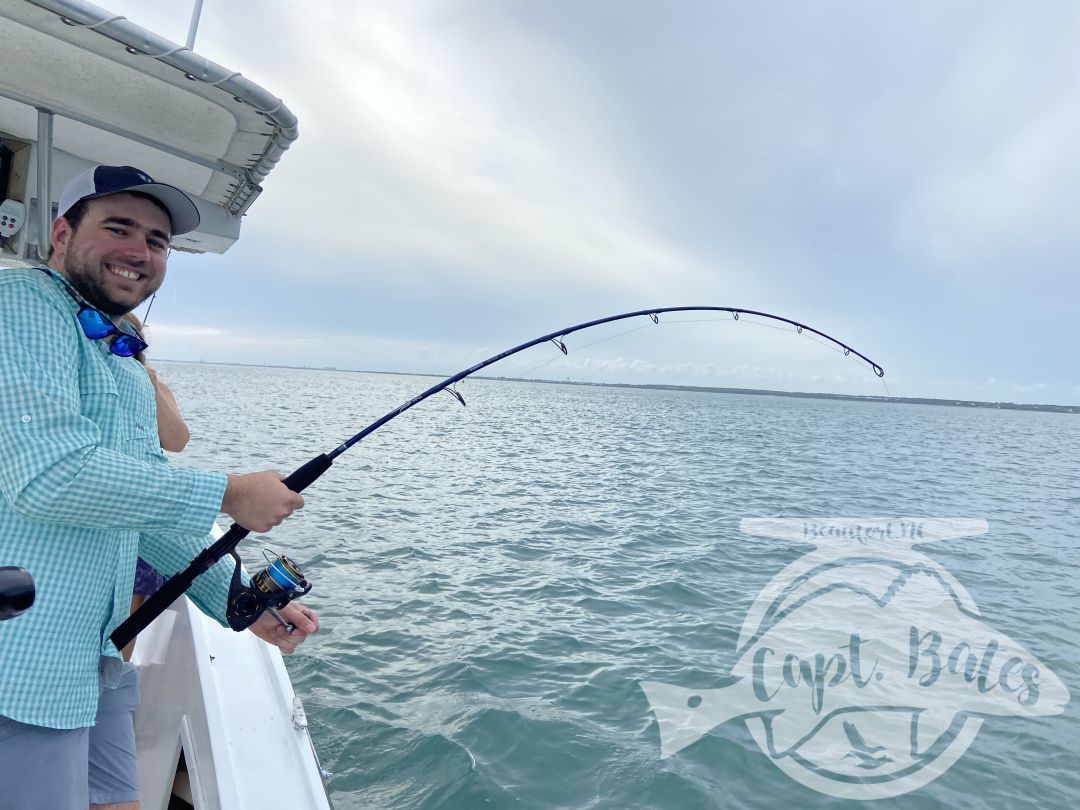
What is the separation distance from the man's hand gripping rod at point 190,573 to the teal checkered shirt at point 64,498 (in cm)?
14

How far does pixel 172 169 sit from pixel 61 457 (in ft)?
8.58

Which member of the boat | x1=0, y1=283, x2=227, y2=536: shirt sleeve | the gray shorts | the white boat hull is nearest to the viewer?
x1=0, y1=283, x2=227, y2=536: shirt sleeve

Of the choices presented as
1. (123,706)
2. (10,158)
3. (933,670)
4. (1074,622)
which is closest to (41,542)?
(123,706)

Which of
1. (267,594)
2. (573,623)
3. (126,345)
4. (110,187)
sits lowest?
(573,623)

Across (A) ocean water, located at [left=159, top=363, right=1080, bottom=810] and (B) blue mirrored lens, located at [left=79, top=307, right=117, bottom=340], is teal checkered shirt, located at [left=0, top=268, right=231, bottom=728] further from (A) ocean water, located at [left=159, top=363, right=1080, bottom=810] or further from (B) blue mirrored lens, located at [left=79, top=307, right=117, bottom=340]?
(A) ocean water, located at [left=159, top=363, right=1080, bottom=810]

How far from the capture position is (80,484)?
136 cm

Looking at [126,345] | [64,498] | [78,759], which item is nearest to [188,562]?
[78,759]

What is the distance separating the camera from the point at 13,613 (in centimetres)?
109

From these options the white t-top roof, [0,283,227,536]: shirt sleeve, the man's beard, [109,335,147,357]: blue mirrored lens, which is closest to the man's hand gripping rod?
[0,283,227,536]: shirt sleeve

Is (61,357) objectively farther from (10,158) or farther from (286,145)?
(10,158)

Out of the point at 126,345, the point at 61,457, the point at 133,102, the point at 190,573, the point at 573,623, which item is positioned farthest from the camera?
the point at 573,623

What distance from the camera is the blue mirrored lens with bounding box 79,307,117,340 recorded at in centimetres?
158

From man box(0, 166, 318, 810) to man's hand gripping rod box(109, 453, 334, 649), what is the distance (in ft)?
0.34

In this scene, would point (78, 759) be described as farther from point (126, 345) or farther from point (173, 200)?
point (173, 200)
